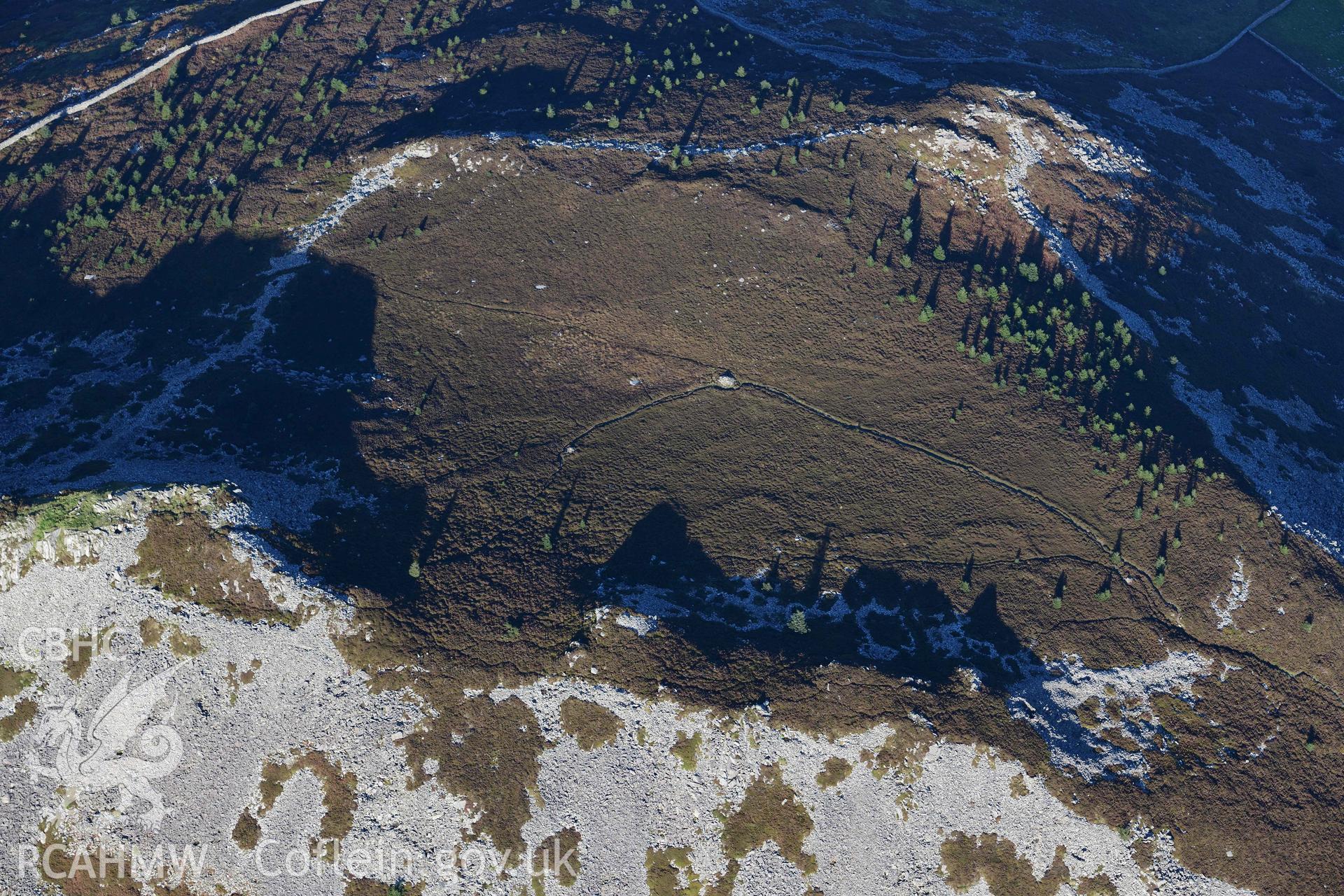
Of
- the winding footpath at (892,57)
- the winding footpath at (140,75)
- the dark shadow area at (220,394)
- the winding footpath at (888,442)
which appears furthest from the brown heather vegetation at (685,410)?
the winding footpath at (892,57)

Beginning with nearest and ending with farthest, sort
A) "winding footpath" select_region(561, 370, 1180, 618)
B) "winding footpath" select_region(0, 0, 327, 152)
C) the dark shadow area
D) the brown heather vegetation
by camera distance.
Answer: the brown heather vegetation < the dark shadow area < "winding footpath" select_region(561, 370, 1180, 618) < "winding footpath" select_region(0, 0, 327, 152)

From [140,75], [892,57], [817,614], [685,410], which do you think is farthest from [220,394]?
[892,57]

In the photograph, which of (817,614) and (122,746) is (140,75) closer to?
(122,746)

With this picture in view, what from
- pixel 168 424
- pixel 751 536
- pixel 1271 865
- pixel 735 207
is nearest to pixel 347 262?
pixel 168 424

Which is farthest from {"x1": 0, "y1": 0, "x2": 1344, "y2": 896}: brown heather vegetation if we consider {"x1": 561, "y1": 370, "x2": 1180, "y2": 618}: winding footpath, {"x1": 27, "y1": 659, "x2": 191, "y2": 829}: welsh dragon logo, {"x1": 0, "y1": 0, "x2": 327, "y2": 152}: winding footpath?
{"x1": 27, "y1": 659, "x2": 191, "y2": 829}: welsh dragon logo

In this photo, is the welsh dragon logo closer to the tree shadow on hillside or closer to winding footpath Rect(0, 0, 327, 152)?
the tree shadow on hillside

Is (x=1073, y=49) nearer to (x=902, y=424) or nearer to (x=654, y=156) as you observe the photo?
(x=654, y=156)

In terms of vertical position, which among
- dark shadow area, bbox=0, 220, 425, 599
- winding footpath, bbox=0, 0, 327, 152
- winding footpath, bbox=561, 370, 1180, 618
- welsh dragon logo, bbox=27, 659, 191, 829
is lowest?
welsh dragon logo, bbox=27, 659, 191, 829
